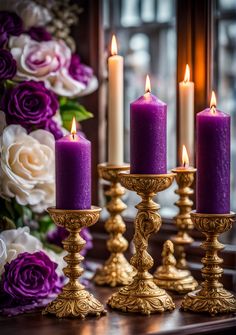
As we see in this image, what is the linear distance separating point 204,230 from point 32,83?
43 centimetres

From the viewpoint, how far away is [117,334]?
1.17m

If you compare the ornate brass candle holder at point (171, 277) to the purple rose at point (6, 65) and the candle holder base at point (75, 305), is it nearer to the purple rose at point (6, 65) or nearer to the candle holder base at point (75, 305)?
the candle holder base at point (75, 305)

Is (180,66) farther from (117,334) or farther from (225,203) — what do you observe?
(117,334)

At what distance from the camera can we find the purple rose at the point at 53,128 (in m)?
1.45

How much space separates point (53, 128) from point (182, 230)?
31 cm

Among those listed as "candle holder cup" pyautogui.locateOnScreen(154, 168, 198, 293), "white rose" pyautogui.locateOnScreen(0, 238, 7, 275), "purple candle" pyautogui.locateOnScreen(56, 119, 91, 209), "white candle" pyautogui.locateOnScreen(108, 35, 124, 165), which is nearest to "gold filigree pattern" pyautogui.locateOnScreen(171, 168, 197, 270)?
"candle holder cup" pyautogui.locateOnScreen(154, 168, 198, 293)

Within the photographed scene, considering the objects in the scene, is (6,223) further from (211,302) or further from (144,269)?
(211,302)

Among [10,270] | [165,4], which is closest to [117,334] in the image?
[10,270]

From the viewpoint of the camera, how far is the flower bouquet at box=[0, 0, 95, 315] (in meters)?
1.36

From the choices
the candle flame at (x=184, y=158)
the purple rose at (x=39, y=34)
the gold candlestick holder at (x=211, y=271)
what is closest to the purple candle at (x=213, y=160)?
the gold candlestick holder at (x=211, y=271)

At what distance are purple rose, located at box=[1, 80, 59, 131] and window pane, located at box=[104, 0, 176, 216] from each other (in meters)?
0.35

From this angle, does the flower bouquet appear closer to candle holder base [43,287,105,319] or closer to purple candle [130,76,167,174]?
candle holder base [43,287,105,319]

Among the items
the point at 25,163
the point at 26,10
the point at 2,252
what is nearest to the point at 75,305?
the point at 2,252

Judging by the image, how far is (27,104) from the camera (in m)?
1.42
